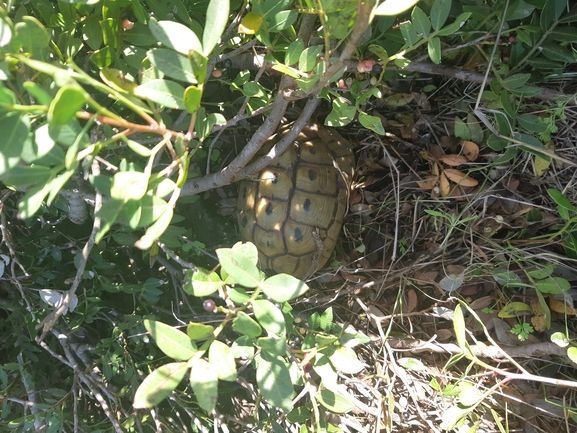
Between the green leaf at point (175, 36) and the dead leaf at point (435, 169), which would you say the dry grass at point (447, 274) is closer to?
the dead leaf at point (435, 169)

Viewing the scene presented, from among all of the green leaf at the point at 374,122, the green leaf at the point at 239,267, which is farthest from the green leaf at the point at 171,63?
the green leaf at the point at 374,122

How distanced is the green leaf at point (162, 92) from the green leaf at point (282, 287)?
0.28 m

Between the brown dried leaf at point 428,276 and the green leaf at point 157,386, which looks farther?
the brown dried leaf at point 428,276

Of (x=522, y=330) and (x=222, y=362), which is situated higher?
(x=222, y=362)

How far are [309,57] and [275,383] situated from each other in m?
0.54

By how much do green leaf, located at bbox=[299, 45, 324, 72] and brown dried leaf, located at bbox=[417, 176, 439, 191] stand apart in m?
0.85

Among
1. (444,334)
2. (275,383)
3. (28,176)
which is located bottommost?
(444,334)

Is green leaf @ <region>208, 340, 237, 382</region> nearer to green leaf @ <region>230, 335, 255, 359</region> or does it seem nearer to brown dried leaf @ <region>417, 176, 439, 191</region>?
green leaf @ <region>230, 335, 255, 359</region>

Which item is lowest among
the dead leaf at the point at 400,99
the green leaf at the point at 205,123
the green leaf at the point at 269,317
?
the green leaf at the point at 269,317

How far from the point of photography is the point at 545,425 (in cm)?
139

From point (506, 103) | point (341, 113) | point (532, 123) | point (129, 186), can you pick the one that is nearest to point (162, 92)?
point (129, 186)

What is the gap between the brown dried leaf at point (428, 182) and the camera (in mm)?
1492

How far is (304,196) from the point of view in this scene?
1584 mm

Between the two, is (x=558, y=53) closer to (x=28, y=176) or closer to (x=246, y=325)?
(x=246, y=325)
